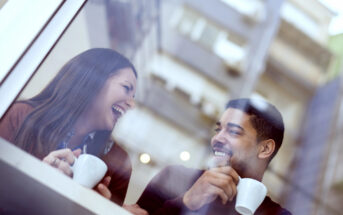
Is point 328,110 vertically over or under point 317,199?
over

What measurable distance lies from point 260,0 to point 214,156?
1251 millimetres

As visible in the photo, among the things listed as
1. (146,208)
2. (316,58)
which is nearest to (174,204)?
(146,208)

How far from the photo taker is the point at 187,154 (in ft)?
3.59

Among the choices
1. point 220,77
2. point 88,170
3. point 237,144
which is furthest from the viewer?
point 220,77

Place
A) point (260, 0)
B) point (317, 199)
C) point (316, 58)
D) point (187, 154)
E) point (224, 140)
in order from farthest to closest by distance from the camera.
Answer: point (260, 0), point (316, 58), point (317, 199), point (187, 154), point (224, 140)

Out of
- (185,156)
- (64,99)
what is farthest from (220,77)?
(64,99)

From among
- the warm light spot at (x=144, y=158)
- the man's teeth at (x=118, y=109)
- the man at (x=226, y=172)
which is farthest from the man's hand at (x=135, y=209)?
the man's teeth at (x=118, y=109)

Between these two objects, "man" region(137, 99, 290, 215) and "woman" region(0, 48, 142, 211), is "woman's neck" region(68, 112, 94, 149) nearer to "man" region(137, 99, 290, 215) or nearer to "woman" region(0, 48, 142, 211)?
"woman" region(0, 48, 142, 211)

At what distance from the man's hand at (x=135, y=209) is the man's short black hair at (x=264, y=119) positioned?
1.10 feet

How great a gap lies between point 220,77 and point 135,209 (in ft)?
3.84

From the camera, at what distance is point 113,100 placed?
98 centimetres

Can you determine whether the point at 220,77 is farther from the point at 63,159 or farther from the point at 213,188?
the point at 63,159

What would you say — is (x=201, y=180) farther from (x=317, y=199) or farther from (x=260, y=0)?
(x=260, y=0)

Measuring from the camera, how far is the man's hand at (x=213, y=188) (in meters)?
0.91
